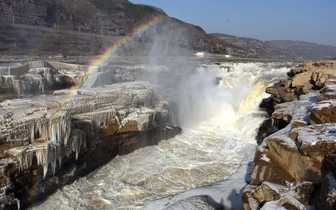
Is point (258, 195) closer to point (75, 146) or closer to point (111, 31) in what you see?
point (75, 146)

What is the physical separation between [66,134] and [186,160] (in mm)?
4610

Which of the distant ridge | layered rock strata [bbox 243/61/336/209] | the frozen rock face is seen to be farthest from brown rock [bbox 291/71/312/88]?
the distant ridge

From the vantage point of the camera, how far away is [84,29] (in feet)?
190

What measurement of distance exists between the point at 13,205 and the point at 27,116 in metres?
2.48

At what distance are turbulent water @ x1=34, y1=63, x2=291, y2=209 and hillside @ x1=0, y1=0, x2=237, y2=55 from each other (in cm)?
2428

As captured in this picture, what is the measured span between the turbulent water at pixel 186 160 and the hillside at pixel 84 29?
2428 cm

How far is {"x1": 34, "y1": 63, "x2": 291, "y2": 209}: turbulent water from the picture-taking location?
333 inches

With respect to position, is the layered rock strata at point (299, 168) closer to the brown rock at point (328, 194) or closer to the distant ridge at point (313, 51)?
the brown rock at point (328, 194)

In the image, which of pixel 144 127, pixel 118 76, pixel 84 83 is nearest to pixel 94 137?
pixel 144 127

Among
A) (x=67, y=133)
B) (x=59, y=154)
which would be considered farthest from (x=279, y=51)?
(x=59, y=154)

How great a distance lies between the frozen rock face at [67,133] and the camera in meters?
7.68

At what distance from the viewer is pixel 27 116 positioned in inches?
323

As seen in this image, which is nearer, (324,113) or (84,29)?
(324,113)

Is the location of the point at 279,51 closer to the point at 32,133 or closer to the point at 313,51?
the point at 313,51
